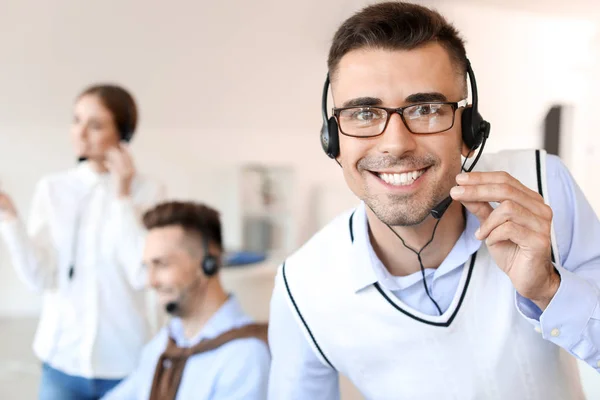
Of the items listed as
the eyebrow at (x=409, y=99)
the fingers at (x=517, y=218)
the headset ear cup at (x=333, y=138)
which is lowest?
the fingers at (x=517, y=218)

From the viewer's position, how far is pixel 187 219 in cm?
129

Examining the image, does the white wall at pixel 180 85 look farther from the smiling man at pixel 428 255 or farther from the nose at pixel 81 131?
the nose at pixel 81 131

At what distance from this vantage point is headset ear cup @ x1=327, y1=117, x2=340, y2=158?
2.21 ft

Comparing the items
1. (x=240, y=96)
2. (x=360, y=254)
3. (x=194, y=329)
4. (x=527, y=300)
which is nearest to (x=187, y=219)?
(x=194, y=329)

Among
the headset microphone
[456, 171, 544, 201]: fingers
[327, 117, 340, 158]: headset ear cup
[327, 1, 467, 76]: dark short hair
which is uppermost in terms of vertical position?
[327, 1, 467, 76]: dark short hair

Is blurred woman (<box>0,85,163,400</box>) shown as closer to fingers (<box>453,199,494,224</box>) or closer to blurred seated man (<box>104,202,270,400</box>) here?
blurred seated man (<box>104,202,270,400</box>)

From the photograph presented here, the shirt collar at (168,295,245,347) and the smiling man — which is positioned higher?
the smiling man

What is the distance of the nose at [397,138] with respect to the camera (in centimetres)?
59

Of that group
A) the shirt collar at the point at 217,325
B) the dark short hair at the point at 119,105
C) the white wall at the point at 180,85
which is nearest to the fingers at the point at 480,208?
the white wall at the point at 180,85

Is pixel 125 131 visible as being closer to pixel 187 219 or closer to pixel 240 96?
pixel 187 219

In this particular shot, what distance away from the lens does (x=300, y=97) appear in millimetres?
1952

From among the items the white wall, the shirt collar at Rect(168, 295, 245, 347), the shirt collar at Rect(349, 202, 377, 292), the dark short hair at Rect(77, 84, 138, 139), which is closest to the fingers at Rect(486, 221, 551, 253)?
the shirt collar at Rect(349, 202, 377, 292)

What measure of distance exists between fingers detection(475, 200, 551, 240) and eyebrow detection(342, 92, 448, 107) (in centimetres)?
15

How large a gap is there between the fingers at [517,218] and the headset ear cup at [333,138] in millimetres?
224
